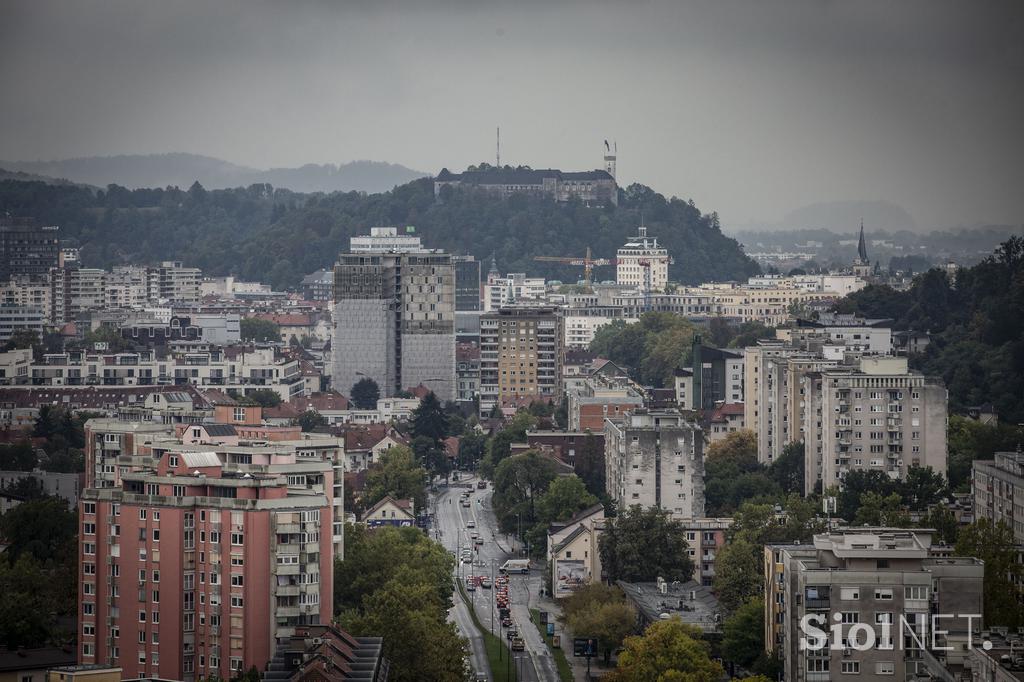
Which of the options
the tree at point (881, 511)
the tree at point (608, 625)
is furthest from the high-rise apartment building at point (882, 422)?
the tree at point (608, 625)

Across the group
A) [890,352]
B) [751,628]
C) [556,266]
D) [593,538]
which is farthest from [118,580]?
[556,266]

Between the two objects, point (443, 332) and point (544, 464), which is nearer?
point (544, 464)

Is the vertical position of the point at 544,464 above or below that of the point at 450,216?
below

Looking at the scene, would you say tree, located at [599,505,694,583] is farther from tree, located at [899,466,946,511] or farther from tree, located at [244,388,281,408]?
tree, located at [244,388,281,408]

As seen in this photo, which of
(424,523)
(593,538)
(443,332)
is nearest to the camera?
(593,538)

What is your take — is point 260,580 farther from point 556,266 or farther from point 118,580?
point 556,266

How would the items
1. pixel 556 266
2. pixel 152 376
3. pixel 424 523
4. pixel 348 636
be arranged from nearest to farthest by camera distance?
pixel 348 636, pixel 424 523, pixel 152 376, pixel 556 266

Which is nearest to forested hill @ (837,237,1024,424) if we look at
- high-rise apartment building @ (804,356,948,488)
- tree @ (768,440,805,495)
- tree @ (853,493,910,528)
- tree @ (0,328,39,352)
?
tree @ (768,440,805,495)

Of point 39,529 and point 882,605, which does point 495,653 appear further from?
point 882,605
